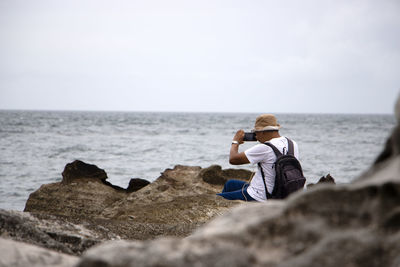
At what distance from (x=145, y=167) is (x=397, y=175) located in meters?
12.8

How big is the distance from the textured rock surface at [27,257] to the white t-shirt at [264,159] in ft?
7.86

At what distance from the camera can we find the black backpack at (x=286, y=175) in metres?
3.92

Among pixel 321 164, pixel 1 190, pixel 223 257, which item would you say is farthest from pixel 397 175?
pixel 321 164

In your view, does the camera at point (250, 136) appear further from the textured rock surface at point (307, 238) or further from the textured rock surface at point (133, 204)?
the textured rock surface at point (307, 238)

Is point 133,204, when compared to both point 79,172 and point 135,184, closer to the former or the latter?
point 135,184

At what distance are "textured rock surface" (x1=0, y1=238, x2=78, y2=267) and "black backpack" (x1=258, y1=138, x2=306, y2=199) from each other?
8.00 feet

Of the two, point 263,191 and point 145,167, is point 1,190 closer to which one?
point 145,167

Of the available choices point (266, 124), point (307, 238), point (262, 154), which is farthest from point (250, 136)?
point (307, 238)

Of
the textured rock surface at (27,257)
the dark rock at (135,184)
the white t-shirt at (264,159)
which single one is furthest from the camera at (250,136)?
the dark rock at (135,184)

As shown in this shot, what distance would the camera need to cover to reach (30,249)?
79.4 inches

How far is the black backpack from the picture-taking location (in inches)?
154

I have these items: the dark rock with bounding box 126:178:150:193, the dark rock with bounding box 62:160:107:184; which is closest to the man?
the dark rock with bounding box 126:178:150:193

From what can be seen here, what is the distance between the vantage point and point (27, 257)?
1927mm

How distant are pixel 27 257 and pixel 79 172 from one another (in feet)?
17.4
